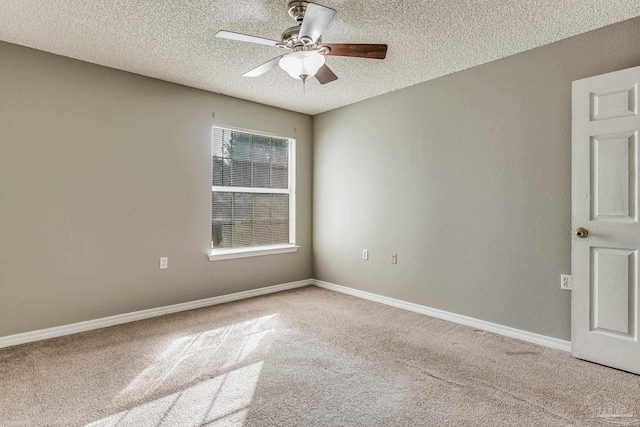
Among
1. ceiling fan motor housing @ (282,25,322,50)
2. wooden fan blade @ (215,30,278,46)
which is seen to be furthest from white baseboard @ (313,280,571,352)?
wooden fan blade @ (215,30,278,46)

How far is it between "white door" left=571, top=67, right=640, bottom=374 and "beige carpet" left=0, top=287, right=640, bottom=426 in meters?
0.22

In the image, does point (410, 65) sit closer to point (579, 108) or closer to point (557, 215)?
point (579, 108)

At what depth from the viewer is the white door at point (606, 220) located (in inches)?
89.7

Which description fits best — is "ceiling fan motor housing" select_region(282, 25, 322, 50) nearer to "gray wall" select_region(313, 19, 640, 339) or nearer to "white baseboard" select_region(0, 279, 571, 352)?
"gray wall" select_region(313, 19, 640, 339)

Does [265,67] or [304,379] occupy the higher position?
[265,67]

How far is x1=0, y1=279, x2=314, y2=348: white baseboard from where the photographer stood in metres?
2.79

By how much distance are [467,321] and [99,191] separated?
352cm

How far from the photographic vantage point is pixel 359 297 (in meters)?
4.19

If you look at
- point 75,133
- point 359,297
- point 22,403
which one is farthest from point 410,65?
point 22,403

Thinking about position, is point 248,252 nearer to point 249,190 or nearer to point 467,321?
point 249,190

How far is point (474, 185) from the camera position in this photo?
3.20 metres

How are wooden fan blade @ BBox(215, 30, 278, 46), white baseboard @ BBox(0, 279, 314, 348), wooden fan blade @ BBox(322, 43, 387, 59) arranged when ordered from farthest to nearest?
white baseboard @ BBox(0, 279, 314, 348) → wooden fan blade @ BBox(322, 43, 387, 59) → wooden fan blade @ BBox(215, 30, 278, 46)

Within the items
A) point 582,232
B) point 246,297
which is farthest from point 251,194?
point 582,232

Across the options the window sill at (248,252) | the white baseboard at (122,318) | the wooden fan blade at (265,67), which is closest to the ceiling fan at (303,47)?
the wooden fan blade at (265,67)
